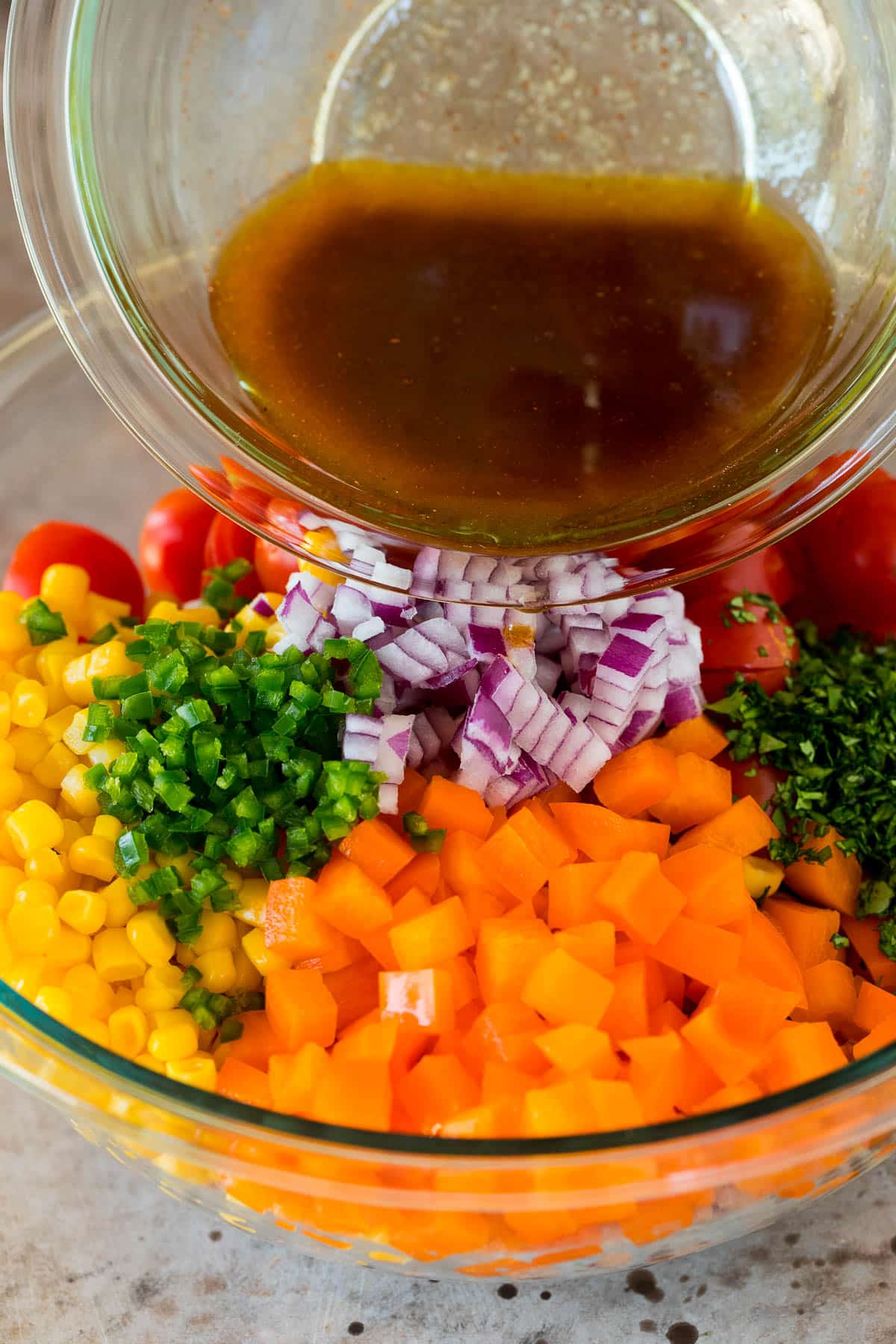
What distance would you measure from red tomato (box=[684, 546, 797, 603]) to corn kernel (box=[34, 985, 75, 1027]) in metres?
1.05

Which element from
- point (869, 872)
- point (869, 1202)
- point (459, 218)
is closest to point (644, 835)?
point (869, 872)

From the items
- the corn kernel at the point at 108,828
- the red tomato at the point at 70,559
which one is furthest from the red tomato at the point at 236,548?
the corn kernel at the point at 108,828

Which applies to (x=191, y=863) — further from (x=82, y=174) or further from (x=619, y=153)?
(x=619, y=153)

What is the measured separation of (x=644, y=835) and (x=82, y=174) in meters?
1.13

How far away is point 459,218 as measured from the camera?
1.72m

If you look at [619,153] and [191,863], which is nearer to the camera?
[191,863]

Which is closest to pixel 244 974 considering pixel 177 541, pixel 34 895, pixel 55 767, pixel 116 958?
pixel 116 958

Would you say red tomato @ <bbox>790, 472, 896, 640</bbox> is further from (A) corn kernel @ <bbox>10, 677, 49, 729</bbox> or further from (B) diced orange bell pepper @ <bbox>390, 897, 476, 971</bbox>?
(A) corn kernel @ <bbox>10, 677, 49, 729</bbox>

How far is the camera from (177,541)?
80.0 inches

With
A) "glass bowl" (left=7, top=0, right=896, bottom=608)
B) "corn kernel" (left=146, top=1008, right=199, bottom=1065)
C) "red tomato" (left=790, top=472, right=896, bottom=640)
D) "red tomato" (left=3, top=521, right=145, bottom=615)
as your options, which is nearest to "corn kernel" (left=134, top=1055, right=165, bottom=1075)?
"corn kernel" (left=146, top=1008, right=199, bottom=1065)

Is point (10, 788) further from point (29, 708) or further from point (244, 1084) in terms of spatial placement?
point (244, 1084)

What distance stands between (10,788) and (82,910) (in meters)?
0.21

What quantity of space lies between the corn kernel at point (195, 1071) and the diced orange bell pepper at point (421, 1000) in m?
0.20

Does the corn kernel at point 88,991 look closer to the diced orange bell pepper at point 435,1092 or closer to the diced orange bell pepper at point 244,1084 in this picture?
the diced orange bell pepper at point 244,1084
